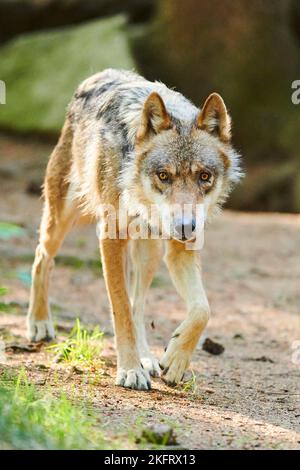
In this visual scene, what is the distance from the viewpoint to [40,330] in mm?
7148

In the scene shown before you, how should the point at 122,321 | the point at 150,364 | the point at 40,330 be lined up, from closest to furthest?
the point at 122,321
the point at 150,364
the point at 40,330

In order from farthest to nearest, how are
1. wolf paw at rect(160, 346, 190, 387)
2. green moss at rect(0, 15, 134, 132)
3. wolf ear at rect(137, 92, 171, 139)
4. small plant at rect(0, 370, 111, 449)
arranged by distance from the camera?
1. green moss at rect(0, 15, 134, 132)
2. wolf ear at rect(137, 92, 171, 139)
3. wolf paw at rect(160, 346, 190, 387)
4. small plant at rect(0, 370, 111, 449)

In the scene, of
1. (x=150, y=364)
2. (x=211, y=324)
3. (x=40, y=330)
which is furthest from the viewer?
(x=211, y=324)

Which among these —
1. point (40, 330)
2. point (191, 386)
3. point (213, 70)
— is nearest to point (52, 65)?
point (213, 70)

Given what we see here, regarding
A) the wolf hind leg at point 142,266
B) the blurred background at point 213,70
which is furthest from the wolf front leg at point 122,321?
the blurred background at point 213,70

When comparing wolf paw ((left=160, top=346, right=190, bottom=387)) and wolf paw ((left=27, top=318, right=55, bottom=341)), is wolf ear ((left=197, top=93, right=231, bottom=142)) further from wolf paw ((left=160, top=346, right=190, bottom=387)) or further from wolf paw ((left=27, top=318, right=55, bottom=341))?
wolf paw ((left=27, top=318, right=55, bottom=341))

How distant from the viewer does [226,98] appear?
1585 cm

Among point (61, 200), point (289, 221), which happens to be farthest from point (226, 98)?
point (61, 200)

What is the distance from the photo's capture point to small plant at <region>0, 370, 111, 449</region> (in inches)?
160

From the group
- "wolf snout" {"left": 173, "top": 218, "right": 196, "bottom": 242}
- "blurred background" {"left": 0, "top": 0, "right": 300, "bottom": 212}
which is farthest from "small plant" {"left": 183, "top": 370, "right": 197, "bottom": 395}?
"blurred background" {"left": 0, "top": 0, "right": 300, "bottom": 212}

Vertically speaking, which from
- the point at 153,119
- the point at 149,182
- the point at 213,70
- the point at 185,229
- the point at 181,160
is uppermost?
the point at 213,70

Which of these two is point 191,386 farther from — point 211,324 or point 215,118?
point 211,324

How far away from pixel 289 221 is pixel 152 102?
847 centimetres

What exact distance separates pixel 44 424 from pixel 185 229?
5.42 feet
